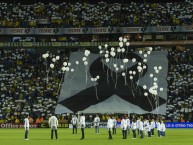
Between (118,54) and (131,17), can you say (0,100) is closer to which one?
(118,54)

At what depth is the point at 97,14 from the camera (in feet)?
297

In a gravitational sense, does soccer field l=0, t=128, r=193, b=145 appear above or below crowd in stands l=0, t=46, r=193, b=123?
below

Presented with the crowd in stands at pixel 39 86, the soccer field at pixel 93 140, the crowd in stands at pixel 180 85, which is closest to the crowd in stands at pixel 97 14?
the crowd in stands at pixel 39 86

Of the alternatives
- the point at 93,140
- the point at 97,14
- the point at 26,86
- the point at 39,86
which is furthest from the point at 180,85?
the point at 93,140

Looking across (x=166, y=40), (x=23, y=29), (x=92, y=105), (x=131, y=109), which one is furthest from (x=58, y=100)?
(x=166, y=40)

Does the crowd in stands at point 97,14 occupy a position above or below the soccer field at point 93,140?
above

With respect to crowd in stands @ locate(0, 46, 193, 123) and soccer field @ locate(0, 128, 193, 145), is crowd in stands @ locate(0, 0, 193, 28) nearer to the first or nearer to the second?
crowd in stands @ locate(0, 46, 193, 123)

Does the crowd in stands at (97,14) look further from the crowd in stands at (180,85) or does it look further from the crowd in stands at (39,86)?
the crowd in stands at (180,85)

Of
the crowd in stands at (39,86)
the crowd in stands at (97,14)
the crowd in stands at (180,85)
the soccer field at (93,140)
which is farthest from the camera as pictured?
the crowd in stands at (97,14)

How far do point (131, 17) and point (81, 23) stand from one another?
323 inches

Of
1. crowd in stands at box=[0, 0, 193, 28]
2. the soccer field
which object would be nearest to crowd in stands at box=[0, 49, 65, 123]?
crowd in stands at box=[0, 0, 193, 28]

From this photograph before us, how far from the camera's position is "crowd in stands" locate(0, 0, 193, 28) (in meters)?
88.7

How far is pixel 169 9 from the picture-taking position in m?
90.4

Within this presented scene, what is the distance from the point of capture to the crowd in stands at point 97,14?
3492 inches
